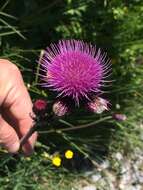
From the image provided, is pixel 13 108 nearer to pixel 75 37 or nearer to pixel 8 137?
pixel 8 137

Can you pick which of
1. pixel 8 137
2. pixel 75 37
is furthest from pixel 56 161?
pixel 8 137

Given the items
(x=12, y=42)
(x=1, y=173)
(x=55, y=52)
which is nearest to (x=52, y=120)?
(x=55, y=52)

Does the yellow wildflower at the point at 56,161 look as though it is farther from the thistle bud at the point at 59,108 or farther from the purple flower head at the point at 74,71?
the thistle bud at the point at 59,108

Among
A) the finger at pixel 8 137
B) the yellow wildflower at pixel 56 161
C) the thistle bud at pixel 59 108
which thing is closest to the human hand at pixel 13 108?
the finger at pixel 8 137

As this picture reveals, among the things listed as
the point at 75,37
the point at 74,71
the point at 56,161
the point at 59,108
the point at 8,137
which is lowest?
the point at 56,161

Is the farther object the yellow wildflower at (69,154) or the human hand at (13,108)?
the yellow wildflower at (69,154)
